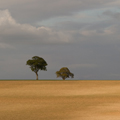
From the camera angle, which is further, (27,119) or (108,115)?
(108,115)

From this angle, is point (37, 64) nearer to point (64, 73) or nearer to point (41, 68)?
point (41, 68)

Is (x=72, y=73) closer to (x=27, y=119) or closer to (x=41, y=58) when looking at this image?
(x=41, y=58)

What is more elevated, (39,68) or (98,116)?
(39,68)

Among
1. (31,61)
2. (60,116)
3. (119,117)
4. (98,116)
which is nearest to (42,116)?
(60,116)

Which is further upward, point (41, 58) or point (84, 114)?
point (41, 58)

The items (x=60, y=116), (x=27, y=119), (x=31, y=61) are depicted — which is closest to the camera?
(x=27, y=119)

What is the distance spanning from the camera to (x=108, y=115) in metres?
22.8

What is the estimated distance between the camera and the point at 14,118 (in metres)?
21.0

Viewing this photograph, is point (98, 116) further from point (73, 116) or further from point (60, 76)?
point (60, 76)

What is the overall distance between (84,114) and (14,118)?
6.45m

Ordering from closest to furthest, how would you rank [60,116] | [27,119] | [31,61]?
[27,119] → [60,116] → [31,61]

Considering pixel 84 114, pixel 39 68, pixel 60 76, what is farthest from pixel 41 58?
pixel 84 114

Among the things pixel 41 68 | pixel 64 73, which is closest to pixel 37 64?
pixel 41 68

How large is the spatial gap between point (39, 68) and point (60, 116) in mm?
88337
